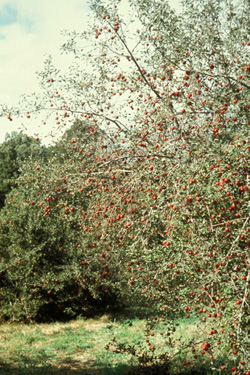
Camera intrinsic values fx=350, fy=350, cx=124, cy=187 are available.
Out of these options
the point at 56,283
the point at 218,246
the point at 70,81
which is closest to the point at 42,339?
the point at 56,283

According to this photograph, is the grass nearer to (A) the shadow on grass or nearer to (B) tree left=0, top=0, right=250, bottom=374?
(A) the shadow on grass

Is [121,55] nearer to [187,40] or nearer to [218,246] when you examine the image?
[187,40]

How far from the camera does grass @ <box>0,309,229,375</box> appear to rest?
22.7 feet

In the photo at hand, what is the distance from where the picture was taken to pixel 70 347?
29.4ft

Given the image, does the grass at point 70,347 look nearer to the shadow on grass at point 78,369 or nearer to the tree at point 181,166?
the shadow on grass at point 78,369

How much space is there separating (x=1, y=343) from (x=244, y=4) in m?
9.44

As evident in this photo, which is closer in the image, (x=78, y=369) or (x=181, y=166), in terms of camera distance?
(x=181, y=166)

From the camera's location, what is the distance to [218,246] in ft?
11.9

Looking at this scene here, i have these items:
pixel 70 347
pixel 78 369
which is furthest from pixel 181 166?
pixel 70 347

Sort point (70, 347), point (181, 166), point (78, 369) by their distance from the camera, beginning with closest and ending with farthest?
1. point (181, 166)
2. point (78, 369)
3. point (70, 347)

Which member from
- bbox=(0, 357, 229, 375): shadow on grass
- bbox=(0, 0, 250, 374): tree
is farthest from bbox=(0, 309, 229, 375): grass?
bbox=(0, 0, 250, 374): tree

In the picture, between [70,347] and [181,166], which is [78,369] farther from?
[181,166]

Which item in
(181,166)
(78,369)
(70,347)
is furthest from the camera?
(70,347)

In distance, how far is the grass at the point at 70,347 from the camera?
6.93 meters
